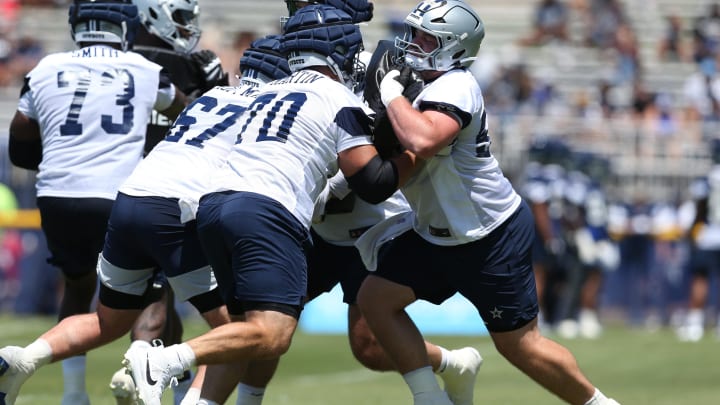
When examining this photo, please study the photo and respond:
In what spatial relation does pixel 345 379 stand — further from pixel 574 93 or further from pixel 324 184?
pixel 574 93

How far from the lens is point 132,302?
727 centimetres

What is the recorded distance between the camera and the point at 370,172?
21.5 feet

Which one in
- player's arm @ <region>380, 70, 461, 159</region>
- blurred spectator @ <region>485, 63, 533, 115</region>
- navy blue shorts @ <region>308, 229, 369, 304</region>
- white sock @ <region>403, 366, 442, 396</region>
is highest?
player's arm @ <region>380, 70, 461, 159</region>

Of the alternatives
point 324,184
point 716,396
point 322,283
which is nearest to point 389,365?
point 322,283

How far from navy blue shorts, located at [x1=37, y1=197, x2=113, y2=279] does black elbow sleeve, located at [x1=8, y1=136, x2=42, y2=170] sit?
450mm

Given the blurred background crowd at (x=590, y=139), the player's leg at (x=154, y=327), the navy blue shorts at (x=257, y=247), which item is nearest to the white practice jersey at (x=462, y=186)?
the navy blue shorts at (x=257, y=247)

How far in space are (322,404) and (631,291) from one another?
33.1 feet

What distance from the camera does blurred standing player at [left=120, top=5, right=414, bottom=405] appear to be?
6281mm

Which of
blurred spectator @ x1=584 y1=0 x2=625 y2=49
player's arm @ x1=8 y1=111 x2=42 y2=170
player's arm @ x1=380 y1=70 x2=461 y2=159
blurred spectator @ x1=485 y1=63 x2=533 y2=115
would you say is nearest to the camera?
player's arm @ x1=380 y1=70 x2=461 y2=159

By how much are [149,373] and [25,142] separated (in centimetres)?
264

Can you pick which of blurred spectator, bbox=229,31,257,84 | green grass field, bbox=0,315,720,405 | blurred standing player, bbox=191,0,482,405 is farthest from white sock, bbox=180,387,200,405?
blurred spectator, bbox=229,31,257,84

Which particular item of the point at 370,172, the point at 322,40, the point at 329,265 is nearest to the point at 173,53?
the point at 329,265

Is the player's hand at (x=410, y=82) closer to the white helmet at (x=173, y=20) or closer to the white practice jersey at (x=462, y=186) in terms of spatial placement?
the white practice jersey at (x=462, y=186)

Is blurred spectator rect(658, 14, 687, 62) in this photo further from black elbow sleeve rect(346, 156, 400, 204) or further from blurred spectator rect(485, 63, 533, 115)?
black elbow sleeve rect(346, 156, 400, 204)
